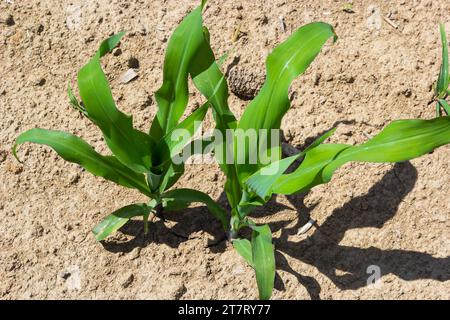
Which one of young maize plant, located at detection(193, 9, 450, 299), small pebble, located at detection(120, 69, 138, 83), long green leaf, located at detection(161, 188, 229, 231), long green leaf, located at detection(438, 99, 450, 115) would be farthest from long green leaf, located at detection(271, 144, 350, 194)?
small pebble, located at detection(120, 69, 138, 83)

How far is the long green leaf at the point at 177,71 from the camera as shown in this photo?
132 centimetres

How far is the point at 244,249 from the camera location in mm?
1452

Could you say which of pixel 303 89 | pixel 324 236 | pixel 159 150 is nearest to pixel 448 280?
pixel 324 236

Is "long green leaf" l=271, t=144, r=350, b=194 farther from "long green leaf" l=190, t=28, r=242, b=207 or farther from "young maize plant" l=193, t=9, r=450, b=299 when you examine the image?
"long green leaf" l=190, t=28, r=242, b=207

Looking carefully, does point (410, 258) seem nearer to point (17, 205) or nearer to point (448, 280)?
point (448, 280)

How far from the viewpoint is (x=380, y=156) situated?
117 centimetres

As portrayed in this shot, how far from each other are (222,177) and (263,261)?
1.39 feet

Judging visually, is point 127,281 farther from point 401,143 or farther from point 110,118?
point 401,143

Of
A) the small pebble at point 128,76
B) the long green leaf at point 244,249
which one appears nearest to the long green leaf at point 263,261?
the long green leaf at point 244,249

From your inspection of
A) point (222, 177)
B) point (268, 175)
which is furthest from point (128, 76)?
point (268, 175)

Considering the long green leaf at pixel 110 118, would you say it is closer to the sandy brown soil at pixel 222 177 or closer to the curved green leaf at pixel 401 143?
the sandy brown soil at pixel 222 177

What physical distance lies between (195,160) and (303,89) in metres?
0.43

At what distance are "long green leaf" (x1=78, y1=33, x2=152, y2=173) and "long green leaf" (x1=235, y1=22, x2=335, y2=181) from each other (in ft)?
0.86

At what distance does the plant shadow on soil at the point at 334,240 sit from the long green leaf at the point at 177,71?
32 cm
